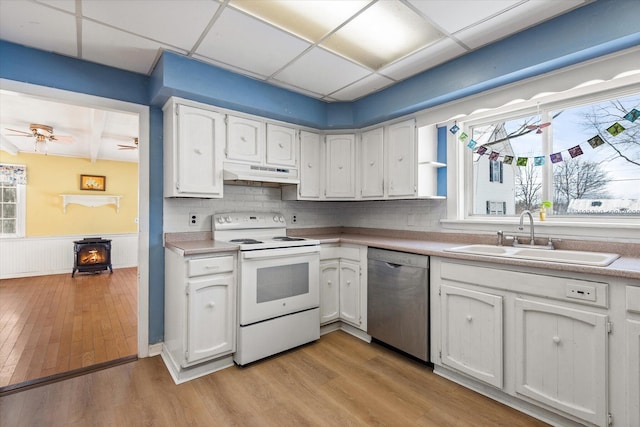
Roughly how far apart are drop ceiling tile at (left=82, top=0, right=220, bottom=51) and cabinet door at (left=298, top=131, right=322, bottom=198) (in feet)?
4.78

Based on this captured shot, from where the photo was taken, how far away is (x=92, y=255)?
19.0 ft

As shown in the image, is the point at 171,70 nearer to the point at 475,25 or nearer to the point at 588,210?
the point at 475,25

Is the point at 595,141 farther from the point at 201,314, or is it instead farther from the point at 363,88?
the point at 201,314

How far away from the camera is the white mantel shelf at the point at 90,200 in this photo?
19.4 feet

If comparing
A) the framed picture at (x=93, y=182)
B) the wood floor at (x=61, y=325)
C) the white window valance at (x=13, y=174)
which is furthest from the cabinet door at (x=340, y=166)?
the white window valance at (x=13, y=174)

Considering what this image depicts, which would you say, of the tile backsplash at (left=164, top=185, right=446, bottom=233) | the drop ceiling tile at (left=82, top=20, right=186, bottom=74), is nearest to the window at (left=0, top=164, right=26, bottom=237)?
the drop ceiling tile at (left=82, top=20, right=186, bottom=74)

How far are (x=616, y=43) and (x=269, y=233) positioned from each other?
288 cm

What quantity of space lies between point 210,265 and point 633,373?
2.47 m

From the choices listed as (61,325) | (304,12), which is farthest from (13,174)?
(304,12)

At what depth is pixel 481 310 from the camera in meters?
1.98

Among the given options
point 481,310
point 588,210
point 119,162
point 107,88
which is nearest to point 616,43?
point 588,210

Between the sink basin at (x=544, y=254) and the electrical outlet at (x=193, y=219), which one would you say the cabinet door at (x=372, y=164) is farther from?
the electrical outlet at (x=193, y=219)

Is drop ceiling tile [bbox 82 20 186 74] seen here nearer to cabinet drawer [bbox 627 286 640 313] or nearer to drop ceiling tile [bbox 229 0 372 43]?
drop ceiling tile [bbox 229 0 372 43]

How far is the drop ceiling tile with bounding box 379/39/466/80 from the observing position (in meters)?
2.19
